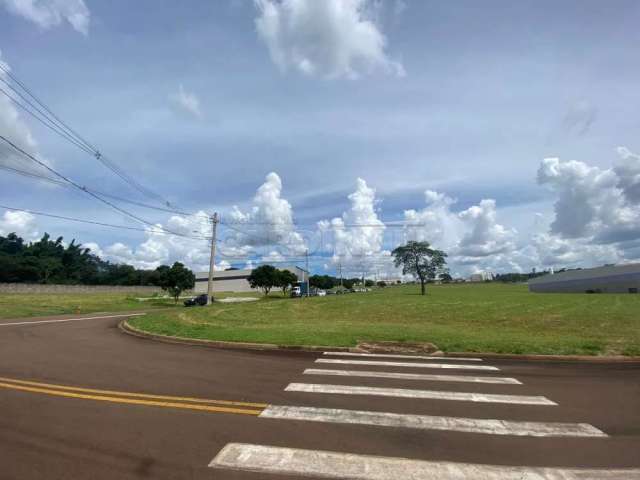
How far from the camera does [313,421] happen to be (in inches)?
215

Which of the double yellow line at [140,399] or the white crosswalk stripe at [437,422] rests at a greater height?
the double yellow line at [140,399]

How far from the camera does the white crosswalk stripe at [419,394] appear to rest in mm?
6623

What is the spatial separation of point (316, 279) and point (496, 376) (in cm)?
12838

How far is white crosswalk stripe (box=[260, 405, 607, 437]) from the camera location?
5172 millimetres

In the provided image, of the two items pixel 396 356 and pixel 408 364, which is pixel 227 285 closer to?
pixel 396 356

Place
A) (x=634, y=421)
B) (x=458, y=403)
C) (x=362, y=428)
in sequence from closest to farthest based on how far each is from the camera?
(x=362, y=428) → (x=634, y=421) → (x=458, y=403)

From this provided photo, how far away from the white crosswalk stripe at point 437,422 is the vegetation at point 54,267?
105 m

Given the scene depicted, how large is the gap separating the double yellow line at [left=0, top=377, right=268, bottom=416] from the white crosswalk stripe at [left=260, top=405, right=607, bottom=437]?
1.35 feet

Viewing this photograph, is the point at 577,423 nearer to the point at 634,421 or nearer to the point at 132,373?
the point at 634,421

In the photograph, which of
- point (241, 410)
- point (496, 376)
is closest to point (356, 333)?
point (496, 376)

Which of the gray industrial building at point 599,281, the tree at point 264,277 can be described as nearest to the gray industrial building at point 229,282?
the tree at point 264,277

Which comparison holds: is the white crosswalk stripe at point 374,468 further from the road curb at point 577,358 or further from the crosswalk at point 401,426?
the road curb at point 577,358

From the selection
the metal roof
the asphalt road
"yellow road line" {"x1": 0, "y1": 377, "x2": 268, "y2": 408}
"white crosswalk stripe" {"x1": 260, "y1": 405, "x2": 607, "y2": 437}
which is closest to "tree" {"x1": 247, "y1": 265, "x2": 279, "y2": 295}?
the metal roof

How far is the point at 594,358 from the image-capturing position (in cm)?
1050
